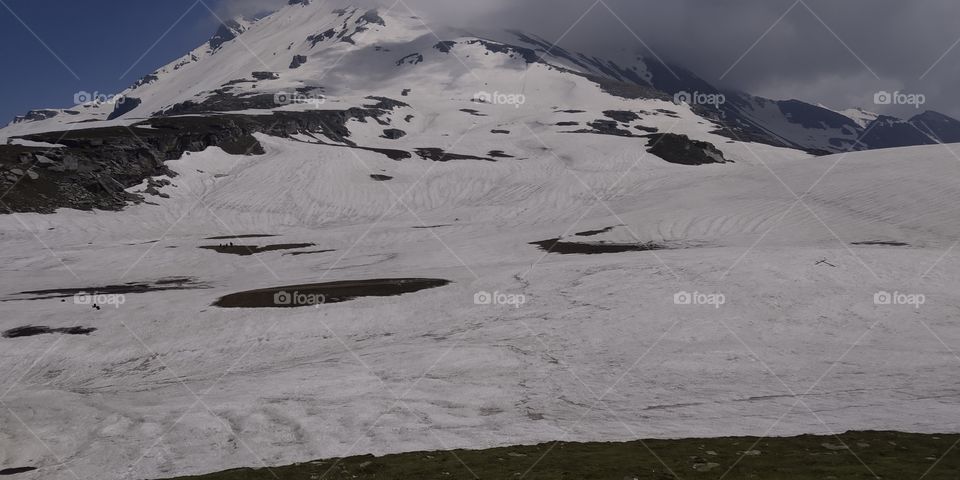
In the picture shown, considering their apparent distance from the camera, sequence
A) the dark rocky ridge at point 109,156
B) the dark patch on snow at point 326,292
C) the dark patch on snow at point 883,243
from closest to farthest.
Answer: the dark patch on snow at point 326,292 < the dark patch on snow at point 883,243 < the dark rocky ridge at point 109,156

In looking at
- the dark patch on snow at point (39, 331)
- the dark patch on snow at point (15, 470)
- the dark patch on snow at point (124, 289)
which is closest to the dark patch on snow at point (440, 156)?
the dark patch on snow at point (124, 289)

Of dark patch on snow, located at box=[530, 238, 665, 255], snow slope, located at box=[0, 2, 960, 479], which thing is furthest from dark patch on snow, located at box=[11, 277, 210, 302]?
dark patch on snow, located at box=[530, 238, 665, 255]

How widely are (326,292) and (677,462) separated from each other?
36.9m

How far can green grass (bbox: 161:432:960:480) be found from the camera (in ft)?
52.0

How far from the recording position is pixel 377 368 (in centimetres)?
3247

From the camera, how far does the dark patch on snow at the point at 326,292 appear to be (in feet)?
152

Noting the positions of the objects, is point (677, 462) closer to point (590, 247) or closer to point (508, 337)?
point (508, 337)

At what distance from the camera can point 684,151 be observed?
497 ft

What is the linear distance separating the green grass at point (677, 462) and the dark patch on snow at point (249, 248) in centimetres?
6071

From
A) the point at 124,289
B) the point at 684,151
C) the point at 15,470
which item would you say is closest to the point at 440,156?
the point at 684,151

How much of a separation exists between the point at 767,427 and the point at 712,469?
21.5 feet

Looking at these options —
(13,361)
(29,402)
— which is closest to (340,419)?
Result: (29,402)

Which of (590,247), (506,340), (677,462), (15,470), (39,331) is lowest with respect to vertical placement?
(15,470)

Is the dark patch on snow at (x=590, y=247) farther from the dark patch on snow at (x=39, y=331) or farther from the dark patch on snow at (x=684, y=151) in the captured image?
the dark patch on snow at (x=684, y=151)
